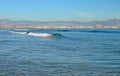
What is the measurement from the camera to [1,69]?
14375 millimetres

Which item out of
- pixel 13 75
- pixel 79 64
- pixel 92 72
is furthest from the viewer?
pixel 79 64

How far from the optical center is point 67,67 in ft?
50.2

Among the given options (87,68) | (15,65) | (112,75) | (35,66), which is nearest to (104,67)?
(87,68)

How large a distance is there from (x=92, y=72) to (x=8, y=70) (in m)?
3.91

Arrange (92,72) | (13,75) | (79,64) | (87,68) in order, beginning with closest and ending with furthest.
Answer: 1. (13,75)
2. (92,72)
3. (87,68)
4. (79,64)

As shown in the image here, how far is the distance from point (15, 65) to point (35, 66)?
3.57ft

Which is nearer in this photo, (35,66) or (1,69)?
(1,69)

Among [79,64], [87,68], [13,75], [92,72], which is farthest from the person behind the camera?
[79,64]

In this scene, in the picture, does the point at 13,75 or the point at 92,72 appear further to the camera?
the point at 92,72

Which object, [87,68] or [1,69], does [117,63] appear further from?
[1,69]

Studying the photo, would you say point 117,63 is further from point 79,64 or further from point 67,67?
point 67,67

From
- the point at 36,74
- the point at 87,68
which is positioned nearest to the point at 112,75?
the point at 87,68

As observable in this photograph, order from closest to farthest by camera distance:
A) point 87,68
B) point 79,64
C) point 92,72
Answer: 1. point 92,72
2. point 87,68
3. point 79,64

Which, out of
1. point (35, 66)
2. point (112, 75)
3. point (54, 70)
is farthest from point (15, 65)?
point (112, 75)
